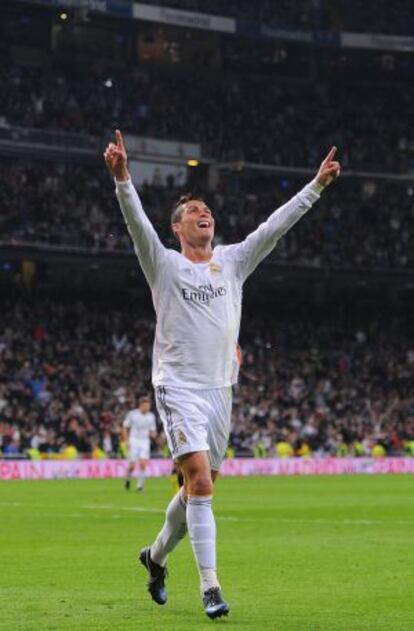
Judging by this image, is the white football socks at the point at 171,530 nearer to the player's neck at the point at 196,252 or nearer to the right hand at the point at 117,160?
the player's neck at the point at 196,252

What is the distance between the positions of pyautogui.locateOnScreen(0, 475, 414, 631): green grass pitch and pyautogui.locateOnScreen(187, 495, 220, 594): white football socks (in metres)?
0.33

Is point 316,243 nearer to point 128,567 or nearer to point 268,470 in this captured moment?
point 268,470

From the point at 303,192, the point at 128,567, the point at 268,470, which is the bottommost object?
the point at 268,470

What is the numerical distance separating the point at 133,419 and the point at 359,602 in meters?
25.7

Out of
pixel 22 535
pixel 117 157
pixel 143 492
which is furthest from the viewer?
pixel 143 492

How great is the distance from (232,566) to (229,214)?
4810cm

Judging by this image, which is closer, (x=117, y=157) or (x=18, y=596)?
(x=117, y=157)

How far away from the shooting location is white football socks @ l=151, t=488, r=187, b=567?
1091 cm

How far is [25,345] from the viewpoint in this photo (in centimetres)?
5362

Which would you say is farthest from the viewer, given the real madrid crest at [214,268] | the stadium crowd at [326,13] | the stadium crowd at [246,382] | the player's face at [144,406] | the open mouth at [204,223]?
the stadium crowd at [326,13]

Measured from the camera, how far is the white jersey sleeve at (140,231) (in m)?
10.3

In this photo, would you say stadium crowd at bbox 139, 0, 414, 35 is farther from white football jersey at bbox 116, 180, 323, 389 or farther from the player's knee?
the player's knee

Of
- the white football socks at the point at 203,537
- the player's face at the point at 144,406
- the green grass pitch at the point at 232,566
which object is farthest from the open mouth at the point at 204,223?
the player's face at the point at 144,406

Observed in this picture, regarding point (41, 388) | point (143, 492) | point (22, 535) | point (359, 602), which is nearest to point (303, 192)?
point (359, 602)
